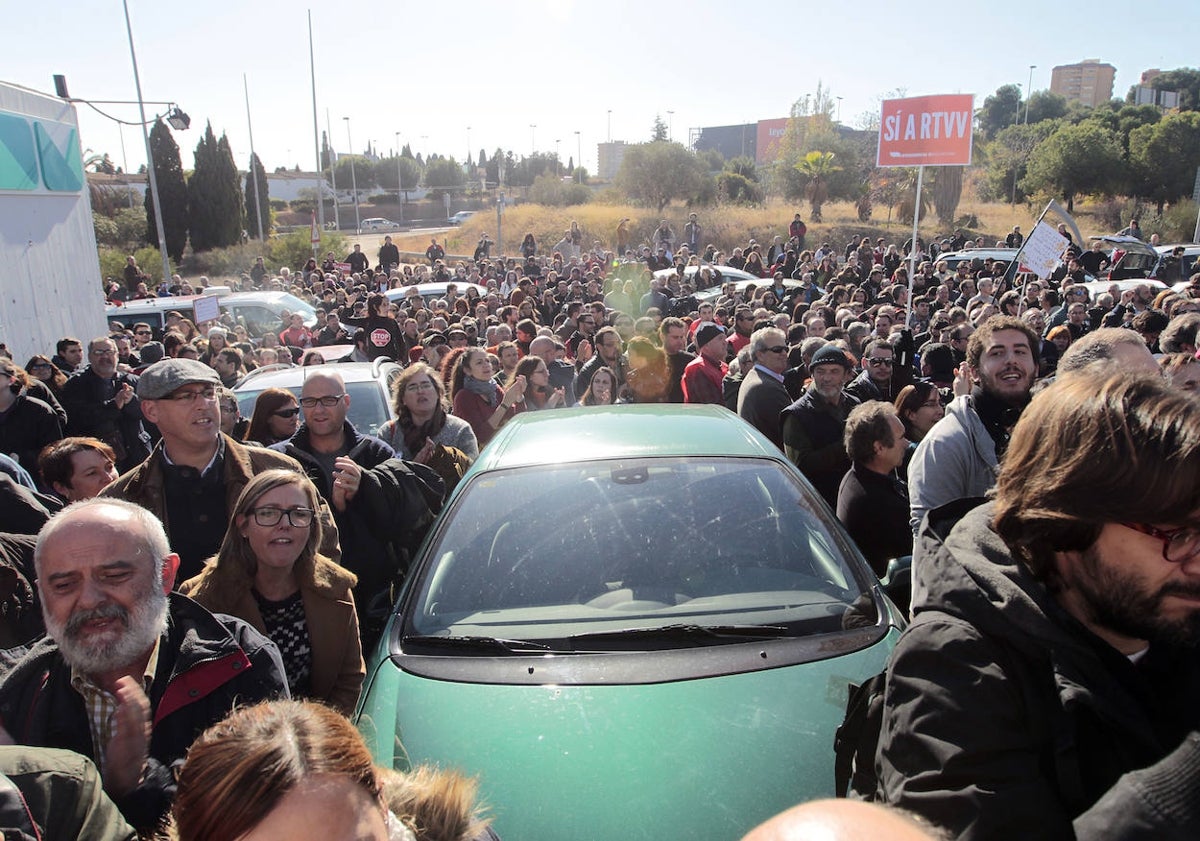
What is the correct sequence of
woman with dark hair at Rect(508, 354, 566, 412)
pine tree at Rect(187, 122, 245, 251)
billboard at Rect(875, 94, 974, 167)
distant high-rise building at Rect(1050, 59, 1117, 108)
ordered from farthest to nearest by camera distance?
distant high-rise building at Rect(1050, 59, 1117, 108)
pine tree at Rect(187, 122, 245, 251)
billboard at Rect(875, 94, 974, 167)
woman with dark hair at Rect(508, 354, 566, 412)

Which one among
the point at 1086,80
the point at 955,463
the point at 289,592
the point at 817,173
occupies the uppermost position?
the point at 1086,80

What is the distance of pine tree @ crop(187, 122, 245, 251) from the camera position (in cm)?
3909

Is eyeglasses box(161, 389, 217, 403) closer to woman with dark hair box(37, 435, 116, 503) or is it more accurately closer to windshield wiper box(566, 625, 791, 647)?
woman with dark hair box(37, 435, 116, 503)

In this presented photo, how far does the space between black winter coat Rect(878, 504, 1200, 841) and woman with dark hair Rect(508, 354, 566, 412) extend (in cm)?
538

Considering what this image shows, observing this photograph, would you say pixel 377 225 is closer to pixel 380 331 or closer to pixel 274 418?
pixel 380 331

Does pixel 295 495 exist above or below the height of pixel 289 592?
above

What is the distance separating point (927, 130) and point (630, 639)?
11.1m

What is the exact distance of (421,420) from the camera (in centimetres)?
513

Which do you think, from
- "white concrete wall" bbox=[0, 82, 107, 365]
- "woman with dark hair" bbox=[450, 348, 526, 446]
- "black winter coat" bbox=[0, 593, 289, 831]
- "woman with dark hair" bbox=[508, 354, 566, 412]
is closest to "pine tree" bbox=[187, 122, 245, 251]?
"white concrete wall" bbox=[0, 82, 107, 365]

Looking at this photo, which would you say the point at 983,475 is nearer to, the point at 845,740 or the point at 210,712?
the point at 845,740

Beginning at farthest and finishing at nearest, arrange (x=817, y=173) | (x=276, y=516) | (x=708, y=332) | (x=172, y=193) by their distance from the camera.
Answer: (x=817, y=173)
(x=172, y=193)
(x=708, y=332)
(x=276, y=516)

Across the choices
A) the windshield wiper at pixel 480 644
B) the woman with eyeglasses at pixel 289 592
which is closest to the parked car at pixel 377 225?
the woman with eyeglasses at pixel 289 592

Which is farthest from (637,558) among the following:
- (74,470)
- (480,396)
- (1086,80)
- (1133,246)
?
A: (1086,80)

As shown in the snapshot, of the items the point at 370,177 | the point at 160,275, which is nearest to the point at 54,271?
the point at 160,275
